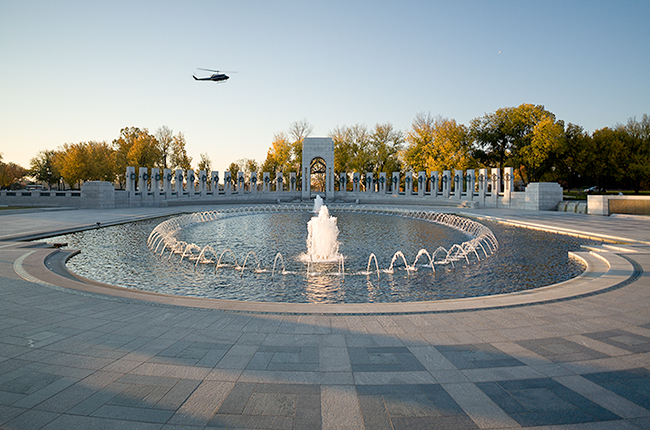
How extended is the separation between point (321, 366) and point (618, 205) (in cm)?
3316

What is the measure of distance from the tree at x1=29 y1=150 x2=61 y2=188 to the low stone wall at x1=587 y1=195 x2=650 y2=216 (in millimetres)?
90344

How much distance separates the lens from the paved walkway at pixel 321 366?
3.70 meters

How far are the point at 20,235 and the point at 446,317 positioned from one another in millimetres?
19213

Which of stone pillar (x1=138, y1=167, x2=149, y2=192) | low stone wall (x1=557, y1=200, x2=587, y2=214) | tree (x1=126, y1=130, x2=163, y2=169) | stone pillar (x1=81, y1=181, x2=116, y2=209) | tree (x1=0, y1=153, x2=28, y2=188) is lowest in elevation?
low stone wall (x1=557, y1=200, x2=587, y2=214)

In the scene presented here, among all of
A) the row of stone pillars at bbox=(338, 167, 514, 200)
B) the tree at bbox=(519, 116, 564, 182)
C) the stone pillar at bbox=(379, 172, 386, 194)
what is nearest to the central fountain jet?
the row of stone pillars at bbox=(338, 167, 514, 200)

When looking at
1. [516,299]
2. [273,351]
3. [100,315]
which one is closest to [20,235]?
[100,315]

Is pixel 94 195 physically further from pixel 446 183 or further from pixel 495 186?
pixel 495 186

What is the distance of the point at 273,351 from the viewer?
515 centimetres

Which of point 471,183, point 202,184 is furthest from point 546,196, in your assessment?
point 202,184

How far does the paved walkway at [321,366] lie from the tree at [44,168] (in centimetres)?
8748

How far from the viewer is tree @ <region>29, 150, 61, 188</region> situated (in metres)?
77.5

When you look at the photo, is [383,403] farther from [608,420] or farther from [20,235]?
[20,235]

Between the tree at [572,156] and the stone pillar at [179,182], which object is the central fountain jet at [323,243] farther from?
the tree at [572,156]

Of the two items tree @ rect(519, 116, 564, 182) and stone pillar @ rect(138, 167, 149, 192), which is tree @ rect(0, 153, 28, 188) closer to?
stone pillar @ rect(138, 167, 149, 192)
